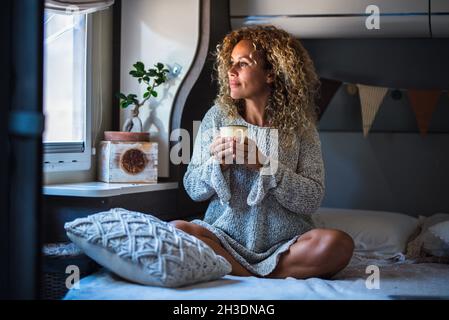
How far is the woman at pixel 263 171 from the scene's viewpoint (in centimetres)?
203

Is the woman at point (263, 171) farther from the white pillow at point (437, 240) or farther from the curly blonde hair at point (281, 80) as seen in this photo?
the white pillow at point (437, 240)

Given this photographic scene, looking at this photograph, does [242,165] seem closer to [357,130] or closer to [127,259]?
[127,259]

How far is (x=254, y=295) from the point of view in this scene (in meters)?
1.60

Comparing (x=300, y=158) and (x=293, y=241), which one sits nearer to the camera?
(x=293, y=241)

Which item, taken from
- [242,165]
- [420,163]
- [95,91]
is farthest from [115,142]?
[420,163]

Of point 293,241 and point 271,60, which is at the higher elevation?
point 271,60

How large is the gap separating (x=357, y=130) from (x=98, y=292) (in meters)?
1.78

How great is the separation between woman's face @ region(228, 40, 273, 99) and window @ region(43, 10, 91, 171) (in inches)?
21.7

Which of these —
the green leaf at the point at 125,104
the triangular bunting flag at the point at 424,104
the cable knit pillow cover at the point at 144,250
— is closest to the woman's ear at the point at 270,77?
the green leaf at the point at 125,104

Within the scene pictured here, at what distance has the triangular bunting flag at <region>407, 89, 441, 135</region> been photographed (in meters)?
2.96

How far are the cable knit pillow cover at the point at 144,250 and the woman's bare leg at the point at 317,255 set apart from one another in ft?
1.02

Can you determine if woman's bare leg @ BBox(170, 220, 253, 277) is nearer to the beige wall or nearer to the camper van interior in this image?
the camper van interior

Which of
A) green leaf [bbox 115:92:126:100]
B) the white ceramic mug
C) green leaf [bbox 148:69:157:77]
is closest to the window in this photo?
green leaf [bbox 115:92:126:100]

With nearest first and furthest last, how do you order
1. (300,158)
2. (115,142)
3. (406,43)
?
(300,158), (115,142), (406,43)
